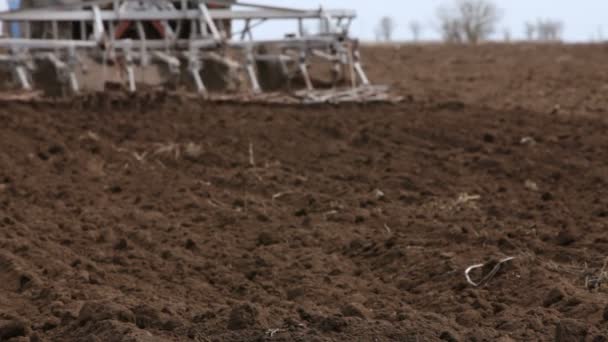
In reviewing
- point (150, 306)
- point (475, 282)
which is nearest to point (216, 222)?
point (475, 282)

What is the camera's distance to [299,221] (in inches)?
359

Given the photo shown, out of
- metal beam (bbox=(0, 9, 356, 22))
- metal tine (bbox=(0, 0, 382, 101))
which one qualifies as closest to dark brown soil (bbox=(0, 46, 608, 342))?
metal tine (bbox=(0, 0, 382, 101))

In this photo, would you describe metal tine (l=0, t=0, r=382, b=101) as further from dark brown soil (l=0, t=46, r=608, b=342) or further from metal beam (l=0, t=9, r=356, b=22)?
dark brown soil (l=0, t=46, r=608, b=342)

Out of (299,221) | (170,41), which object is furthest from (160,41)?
(299,221)

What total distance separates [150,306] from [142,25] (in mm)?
13198

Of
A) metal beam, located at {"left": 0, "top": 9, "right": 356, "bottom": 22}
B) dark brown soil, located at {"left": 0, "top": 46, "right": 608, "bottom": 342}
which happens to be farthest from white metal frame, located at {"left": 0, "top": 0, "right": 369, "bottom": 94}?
dark brown soil, located at {"left": 0, "top": 46, "right": 608, "bottom": 342}

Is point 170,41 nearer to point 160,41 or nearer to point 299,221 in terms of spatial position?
point 160,41

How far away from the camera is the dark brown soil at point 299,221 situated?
5793mm

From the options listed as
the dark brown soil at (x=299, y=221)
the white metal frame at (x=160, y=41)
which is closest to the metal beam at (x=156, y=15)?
the white metal frame at (x=160, y=41)

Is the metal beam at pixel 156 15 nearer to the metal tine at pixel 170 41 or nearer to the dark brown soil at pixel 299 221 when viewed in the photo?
the metal tine at pixel 170 41

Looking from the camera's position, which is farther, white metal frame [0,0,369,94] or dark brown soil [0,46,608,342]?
white metal frame [0,0,369,94]

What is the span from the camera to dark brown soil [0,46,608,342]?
5.79m

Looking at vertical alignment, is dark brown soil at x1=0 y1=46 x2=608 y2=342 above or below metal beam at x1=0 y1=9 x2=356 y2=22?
below

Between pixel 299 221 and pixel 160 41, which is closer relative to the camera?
pixel 299 221
